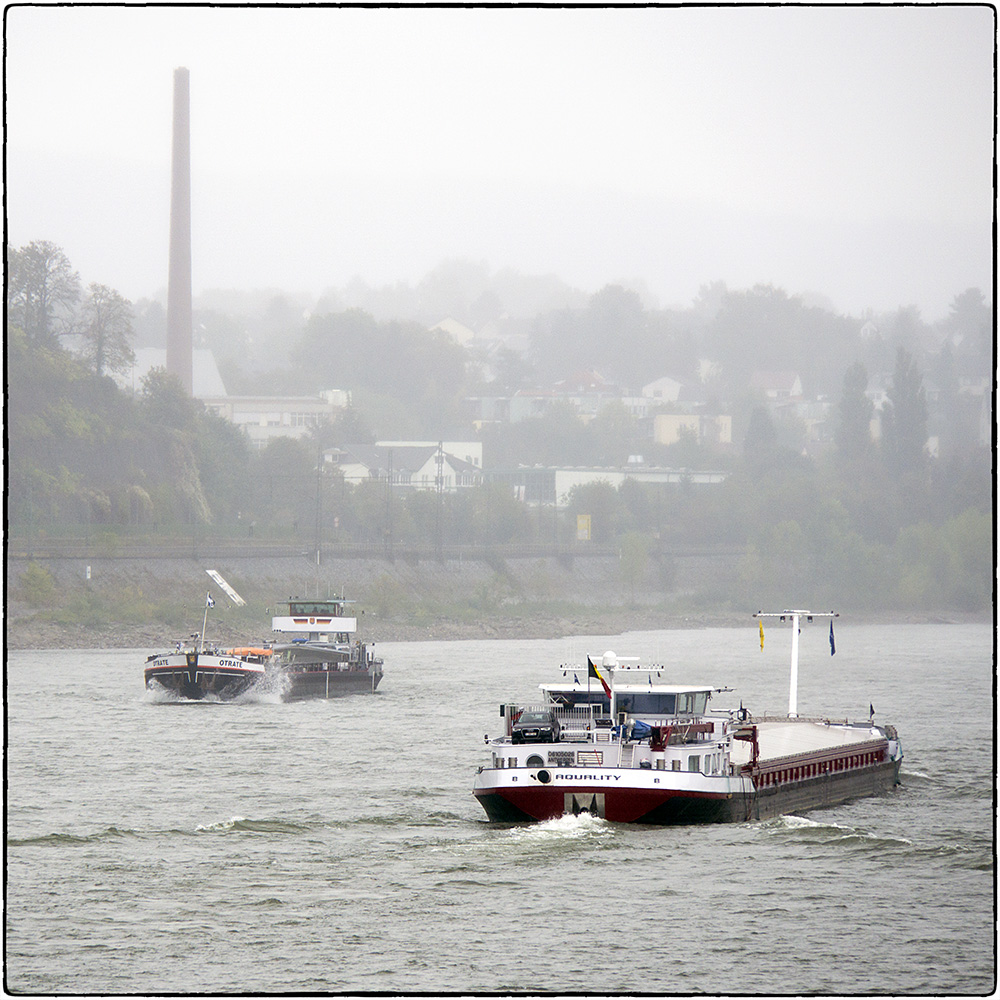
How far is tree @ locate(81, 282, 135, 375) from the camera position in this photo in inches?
5574

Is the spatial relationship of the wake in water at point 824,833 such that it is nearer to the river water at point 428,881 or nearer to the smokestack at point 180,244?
the river water at point 428,881

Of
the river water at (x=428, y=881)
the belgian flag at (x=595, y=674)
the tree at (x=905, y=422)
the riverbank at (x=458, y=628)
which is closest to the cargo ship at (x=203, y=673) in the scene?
the river water at (x=428, y=881)

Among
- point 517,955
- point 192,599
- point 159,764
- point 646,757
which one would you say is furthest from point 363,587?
point 517,955

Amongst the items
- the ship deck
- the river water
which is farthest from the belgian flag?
the ship deck

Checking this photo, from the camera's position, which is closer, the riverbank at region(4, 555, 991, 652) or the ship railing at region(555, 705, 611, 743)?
the ship railing at region(555, 705, 611, 743)

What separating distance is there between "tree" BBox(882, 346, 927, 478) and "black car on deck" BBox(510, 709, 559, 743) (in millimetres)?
150012

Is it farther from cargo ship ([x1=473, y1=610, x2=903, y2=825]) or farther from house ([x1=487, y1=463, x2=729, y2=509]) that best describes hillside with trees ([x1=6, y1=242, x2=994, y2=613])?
cargo ship ([x1=473, y1=610, x2=903, y2=825])

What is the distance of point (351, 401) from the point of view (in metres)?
200

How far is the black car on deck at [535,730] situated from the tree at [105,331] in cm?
11063

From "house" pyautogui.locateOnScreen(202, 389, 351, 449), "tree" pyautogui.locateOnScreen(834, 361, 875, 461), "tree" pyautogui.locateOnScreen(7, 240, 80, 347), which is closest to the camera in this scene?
"tree" pyautogui.locateOnScreen(7, 240, 80, 347)

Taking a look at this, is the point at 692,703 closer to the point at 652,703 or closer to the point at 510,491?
the point at 652,703

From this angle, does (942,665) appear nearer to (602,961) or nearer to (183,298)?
(602,961)

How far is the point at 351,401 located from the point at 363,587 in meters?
74.4

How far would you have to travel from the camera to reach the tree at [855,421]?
618 feet
